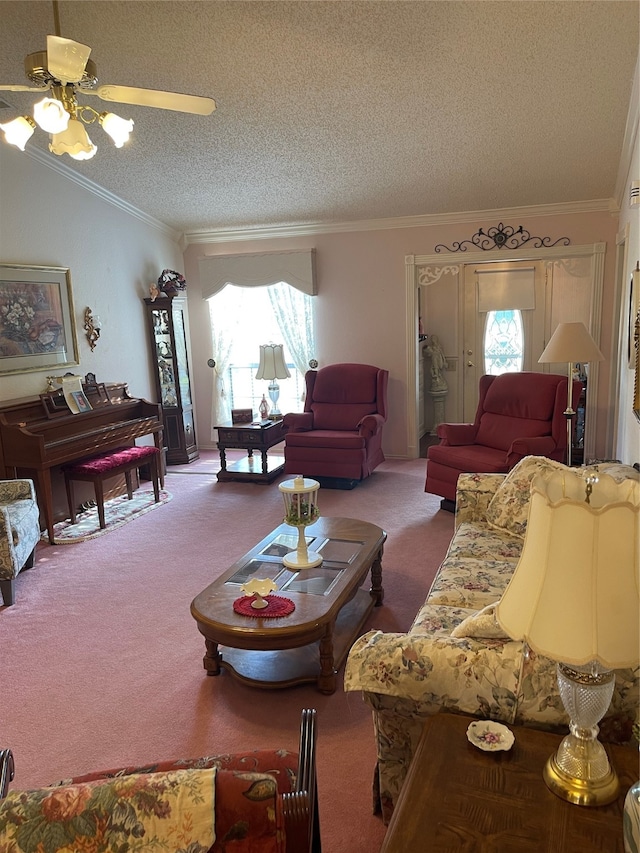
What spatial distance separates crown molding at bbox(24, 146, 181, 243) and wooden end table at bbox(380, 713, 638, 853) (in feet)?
16.2

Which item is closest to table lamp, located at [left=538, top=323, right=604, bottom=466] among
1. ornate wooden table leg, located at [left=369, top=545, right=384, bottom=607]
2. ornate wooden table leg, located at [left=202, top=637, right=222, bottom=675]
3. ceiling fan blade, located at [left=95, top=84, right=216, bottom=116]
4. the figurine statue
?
ornate wooden table leg, located at [left=369, top=545, right=384, bottom=607]

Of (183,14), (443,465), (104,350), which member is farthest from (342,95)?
(104,350)

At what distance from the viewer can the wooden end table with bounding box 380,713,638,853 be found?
1141 mm

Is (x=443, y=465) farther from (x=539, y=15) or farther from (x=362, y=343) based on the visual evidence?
(x=539, y=15)

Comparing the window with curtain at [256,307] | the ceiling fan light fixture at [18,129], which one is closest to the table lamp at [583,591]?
the ceiling fan light fixture at [18,129]

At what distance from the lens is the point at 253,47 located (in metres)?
3.43

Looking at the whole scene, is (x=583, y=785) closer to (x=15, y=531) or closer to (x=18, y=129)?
(x=18, y=129)

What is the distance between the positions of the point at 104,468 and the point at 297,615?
271 cm

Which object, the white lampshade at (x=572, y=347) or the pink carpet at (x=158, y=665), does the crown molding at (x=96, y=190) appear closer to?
the pink carpet at (x=158, y=665)

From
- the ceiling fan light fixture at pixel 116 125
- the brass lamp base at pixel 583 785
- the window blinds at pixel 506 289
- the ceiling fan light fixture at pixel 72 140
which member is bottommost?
the brass lamp base at pixel 583 785

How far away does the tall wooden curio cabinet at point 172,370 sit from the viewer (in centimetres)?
629

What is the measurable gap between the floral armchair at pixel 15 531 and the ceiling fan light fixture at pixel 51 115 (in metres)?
2.10

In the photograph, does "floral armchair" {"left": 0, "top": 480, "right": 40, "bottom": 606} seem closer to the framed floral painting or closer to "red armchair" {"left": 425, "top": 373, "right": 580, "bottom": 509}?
the framed floral painting

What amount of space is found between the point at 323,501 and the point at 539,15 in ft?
11.6
